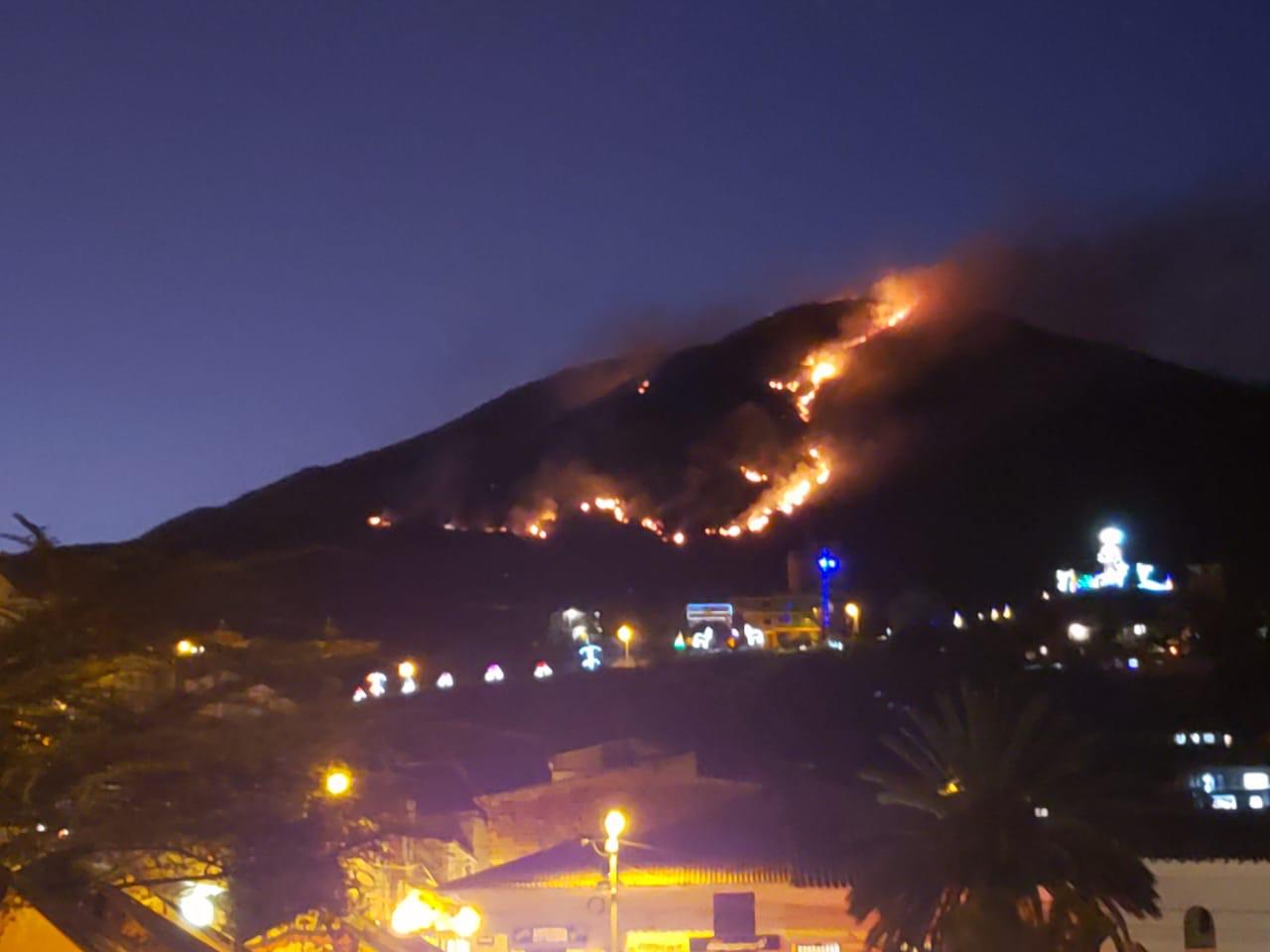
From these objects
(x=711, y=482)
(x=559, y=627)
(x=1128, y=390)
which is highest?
(x=1128, y=390)

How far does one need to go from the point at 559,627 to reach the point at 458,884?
49809 millimetres

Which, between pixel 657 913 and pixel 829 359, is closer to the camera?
pixel 657 913

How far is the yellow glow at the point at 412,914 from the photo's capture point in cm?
1302

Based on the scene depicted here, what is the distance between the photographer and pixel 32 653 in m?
6.29

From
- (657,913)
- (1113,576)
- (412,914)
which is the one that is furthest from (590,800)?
(1113,576)

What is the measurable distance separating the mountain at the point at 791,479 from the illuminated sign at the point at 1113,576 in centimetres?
543

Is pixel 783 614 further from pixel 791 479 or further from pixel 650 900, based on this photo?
pixel 650 900

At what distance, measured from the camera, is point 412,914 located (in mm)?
13039

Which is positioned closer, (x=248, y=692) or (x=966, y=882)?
(x=248, y=692)

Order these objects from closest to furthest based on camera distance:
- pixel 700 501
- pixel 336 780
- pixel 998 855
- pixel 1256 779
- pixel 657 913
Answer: pixel 336 780 < pixel 998 855 < pixel 657 913 < pixel 1256 779 < pixel 700 501

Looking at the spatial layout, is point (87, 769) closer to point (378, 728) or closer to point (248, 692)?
point (248, 692)

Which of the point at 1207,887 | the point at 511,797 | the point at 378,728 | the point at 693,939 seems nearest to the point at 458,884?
the point at 693,939

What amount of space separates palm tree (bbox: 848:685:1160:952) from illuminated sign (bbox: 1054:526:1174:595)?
203 feet

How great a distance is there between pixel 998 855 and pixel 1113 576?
67.3 m
